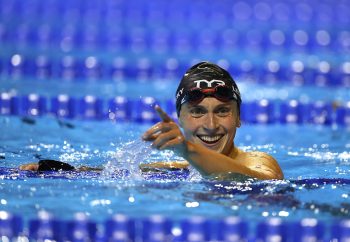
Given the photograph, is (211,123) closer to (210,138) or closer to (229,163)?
(210,138)

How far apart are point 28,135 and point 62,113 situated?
0.72 metres

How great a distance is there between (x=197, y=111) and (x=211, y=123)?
0.14 metres

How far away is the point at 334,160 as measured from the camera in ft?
17.3

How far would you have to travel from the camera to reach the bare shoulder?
397 cm

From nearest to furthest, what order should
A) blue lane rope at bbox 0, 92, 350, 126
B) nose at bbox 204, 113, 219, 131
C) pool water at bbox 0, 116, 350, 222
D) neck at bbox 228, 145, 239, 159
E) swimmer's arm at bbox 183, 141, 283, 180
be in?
swimmer's arm at bbox 183, 141, 283, 180 < pool water at bbox 0, 116, 350, 222 < nose at bbox 204, 113, 219, 131 < neck at bbox 228, 145, 239, 159 < blue lane rope at bbox 0, 92, 350, 126

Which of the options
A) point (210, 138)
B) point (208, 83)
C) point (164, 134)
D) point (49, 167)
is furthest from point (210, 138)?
point (49, 167)

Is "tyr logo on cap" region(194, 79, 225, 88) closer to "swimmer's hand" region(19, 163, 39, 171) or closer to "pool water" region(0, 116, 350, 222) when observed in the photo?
"pool water" region(0, 116, 350, 222)

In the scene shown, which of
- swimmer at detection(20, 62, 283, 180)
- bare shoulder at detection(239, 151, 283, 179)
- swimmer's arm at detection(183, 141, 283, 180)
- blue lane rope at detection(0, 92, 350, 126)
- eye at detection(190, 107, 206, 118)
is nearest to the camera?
swimmer's arm at detection(183, 141, 283, 180)

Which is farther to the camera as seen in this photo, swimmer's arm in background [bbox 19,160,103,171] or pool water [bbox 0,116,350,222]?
swimmer's arm in background [bbox 19,160,103,171]

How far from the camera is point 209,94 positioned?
3.85m

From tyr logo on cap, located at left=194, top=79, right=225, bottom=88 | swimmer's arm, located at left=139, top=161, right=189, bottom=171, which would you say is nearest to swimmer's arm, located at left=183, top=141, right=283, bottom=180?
tyr logo on cap, located at left=194, top=79, right=225, bottom=88

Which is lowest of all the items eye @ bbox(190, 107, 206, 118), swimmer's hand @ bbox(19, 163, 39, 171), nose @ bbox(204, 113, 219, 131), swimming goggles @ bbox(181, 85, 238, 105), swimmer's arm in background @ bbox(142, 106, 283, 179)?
swimmer's arm in background @ bbox(142, 106, 283, 179)

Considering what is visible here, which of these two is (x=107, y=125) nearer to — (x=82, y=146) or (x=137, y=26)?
(x=82, y=146)

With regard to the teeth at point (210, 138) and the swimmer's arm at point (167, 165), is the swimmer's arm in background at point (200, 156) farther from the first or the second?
the swimmer's arm at point (167, 165)
